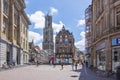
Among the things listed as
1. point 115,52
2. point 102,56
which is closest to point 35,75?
point 115,52

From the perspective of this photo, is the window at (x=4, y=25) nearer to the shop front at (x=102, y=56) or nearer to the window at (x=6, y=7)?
the window at (x=6, y=7)

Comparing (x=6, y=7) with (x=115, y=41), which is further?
(x=6, y=7)

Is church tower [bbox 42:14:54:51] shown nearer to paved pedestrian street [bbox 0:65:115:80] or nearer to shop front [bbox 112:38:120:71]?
paved pedestrian street [bbox 0:65:115:80]

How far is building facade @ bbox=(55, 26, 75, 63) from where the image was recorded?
128 metres

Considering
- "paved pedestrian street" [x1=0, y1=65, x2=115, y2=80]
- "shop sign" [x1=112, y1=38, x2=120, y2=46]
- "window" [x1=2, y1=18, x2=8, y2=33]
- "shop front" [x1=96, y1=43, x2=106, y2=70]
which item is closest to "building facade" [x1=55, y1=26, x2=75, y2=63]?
"window" [x1=2, y1=18, x2=8, y2=33]

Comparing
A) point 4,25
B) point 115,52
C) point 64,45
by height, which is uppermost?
point 4,25

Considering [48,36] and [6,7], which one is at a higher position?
[48,36]

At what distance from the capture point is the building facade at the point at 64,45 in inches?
5054

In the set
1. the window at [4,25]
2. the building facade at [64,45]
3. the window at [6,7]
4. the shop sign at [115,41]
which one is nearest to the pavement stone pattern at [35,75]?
the shop sign at [115,41]

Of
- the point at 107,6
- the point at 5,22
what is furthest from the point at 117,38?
the point at 5,22

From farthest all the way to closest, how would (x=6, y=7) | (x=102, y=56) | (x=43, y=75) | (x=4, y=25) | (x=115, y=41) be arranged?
(x=6, y=7) < (x=4, y=25) < (x=102, y=56) < (x=115, y=41) < (x=43, y=75)

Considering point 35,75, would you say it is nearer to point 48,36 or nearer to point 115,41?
point 115,41

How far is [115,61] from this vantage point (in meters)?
31.1

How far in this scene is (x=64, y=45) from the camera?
130 m
